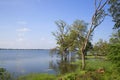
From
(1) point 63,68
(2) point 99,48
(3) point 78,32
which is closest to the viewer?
(1) point 63,68

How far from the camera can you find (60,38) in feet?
202

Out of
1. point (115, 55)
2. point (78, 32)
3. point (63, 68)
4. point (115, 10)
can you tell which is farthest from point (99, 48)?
point (115, 55)

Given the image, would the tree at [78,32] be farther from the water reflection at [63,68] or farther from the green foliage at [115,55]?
the green foliage at [115,55]

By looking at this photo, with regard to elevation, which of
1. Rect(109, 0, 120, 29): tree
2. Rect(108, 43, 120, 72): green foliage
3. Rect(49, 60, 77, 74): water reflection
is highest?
Rect(109, 0, 120, 29): tree

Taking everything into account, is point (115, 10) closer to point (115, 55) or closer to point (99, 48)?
point (115, 55)

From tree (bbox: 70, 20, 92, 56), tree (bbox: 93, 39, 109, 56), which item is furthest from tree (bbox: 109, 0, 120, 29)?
tree (bbox: 93, 39, 109, 56)

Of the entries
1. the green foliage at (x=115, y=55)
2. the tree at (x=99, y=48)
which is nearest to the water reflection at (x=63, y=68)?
the green foliage at (x=115, y=55)

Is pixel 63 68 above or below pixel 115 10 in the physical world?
below

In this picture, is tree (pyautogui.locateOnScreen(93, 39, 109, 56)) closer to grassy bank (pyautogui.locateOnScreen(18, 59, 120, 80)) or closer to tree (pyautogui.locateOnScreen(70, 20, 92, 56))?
tree (pyautogui.locateOnScreen(70, 20, 92, 56))

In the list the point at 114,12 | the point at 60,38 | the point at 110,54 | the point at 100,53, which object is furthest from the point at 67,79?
the point at 100,53

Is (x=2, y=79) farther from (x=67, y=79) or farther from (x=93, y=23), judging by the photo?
(x=93, y=23)

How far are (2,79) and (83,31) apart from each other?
169ft

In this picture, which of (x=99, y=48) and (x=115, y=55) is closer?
(x=115, y=55)

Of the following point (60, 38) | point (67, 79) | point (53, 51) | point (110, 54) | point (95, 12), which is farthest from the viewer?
point (53, 51)
